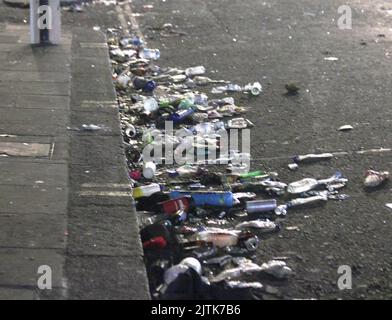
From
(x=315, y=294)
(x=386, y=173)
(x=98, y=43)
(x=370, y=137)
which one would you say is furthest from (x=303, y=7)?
(x=315, y=294)

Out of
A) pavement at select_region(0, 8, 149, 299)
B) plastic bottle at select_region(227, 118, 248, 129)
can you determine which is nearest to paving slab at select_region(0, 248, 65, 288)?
pavement at select_region(0, 8, 149, 299)

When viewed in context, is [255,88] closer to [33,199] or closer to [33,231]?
[33,199]

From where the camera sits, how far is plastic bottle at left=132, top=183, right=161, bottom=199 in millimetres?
5922

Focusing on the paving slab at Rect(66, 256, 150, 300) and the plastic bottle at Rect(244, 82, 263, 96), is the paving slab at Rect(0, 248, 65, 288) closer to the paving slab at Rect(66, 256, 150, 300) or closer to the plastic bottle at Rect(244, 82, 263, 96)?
the paving slab at Rect(66, 256, 150, 300)

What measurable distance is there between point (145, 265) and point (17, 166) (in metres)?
1.70

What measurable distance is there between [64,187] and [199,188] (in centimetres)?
97

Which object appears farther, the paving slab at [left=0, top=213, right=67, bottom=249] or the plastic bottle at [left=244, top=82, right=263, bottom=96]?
the plastic bottle at [left=244, top=82, right=263, bottom=96]

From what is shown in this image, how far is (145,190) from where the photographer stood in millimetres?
5973

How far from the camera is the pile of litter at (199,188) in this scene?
194 inches

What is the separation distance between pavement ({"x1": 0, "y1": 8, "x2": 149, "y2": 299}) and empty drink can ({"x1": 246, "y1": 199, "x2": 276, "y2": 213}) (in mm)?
802
